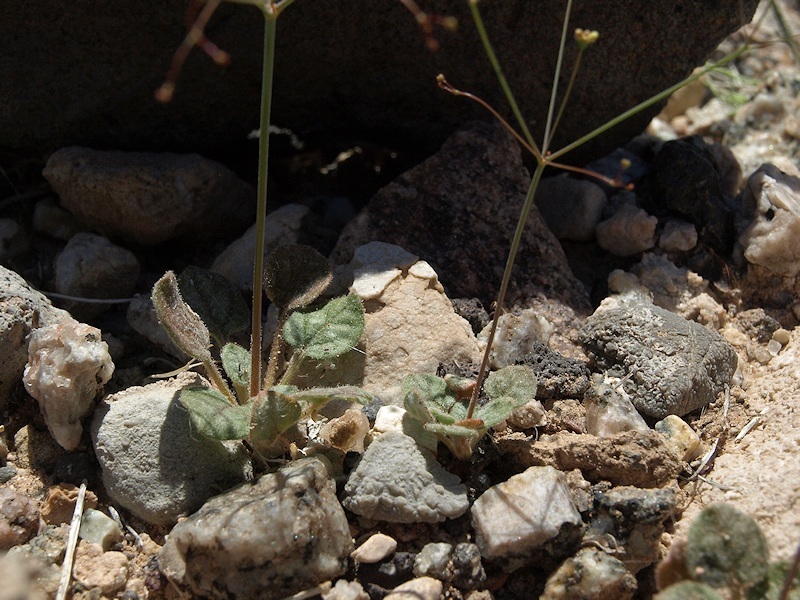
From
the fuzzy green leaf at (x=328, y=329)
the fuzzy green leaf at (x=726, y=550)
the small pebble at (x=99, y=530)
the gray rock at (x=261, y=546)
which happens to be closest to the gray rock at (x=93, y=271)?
the fuzzy green leaf at (x=328, y=329)

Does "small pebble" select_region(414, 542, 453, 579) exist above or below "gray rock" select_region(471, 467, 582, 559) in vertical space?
below

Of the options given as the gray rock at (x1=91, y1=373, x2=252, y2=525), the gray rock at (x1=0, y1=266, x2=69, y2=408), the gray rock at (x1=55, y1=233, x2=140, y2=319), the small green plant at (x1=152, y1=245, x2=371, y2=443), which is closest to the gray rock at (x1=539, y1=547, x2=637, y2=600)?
the small green plant at (x1=152, y1=245, x2=371, y2=443)

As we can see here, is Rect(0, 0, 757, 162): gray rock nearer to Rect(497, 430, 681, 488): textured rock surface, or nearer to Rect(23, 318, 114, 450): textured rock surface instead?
Rect(23, 318, 114, 450): textured rock surface

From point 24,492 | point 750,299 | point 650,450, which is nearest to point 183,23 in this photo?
point 24,492

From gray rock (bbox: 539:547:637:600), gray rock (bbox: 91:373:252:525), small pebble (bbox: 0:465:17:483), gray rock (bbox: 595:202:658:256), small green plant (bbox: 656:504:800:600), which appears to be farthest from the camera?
gray rock (bbox: 595:202:658:256)

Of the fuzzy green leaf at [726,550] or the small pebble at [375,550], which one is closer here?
the fuzzy green leaf at [726,550]

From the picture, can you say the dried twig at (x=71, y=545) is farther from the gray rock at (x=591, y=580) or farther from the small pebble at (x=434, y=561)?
the gray rock at (x=591, y=580)
